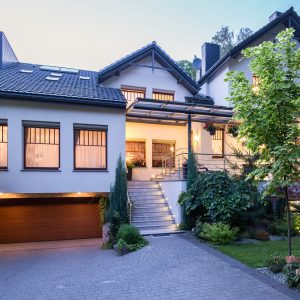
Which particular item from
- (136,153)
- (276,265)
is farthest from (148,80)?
(276,265)

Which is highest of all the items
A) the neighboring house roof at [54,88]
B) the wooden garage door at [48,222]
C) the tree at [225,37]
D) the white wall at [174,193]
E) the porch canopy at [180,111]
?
the tree at [225,37]

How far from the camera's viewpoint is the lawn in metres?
7.82

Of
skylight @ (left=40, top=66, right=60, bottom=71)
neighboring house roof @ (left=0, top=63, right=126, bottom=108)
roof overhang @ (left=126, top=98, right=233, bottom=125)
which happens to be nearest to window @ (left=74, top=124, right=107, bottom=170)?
neighboring house roof @ (left=0, top=63, right=126, bottom=108)

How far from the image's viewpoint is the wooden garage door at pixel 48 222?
42.7 ft

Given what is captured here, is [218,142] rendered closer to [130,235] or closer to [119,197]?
[119,197]

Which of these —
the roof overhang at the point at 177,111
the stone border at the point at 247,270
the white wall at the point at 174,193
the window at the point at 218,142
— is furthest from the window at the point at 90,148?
the window at the point at 218,142

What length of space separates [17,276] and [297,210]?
11329 millimetres

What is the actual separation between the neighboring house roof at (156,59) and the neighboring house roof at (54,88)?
3.20 ft

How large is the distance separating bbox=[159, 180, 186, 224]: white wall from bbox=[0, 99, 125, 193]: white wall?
2766 millimetres

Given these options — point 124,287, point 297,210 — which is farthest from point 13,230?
point 297,210

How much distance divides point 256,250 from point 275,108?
5.01 meters

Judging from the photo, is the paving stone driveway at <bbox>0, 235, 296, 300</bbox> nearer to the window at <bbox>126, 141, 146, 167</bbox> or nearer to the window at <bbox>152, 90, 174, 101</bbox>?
the window at <bbox>126, 141, 146, 167</bbox>

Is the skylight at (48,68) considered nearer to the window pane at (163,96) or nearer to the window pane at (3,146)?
the window pane at (163,96)

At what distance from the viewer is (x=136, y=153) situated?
1664 centimetres
